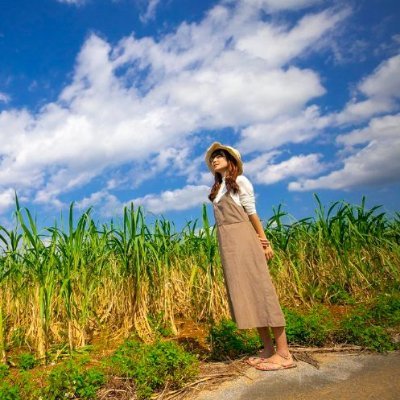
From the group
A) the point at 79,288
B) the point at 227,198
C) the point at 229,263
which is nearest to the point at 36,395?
the point at 79,288

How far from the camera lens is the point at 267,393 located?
266cm

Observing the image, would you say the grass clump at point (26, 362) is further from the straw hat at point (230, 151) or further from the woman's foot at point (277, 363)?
the straw hat at point (230, 151)

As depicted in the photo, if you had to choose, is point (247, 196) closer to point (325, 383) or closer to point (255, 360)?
point (255, 360)

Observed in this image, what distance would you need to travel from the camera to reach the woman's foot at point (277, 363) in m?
3.04

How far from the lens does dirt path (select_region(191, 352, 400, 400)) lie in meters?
2.56

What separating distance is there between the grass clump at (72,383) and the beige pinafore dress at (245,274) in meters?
1.13

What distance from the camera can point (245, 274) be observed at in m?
3.21

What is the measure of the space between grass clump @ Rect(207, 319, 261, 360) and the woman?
283 mm

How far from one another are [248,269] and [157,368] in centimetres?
100

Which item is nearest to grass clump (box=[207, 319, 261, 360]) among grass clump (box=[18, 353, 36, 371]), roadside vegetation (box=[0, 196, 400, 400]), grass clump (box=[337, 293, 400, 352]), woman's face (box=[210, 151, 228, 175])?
roadside vegetation (box=[0, 196, 400, 400])

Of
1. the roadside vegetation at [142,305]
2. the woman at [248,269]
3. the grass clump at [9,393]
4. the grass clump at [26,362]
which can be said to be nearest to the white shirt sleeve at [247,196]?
the woman at [248,269]

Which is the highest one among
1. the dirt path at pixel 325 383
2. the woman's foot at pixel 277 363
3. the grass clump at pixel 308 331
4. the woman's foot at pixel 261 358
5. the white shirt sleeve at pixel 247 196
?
the white shirt sleeve at pixel 247 196

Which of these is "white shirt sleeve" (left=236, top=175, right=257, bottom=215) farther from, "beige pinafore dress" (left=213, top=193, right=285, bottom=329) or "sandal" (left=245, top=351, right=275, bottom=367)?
"sandal" (left=245, top=351, right=275, bottom=367)

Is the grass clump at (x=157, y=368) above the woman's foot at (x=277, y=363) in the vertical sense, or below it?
above
